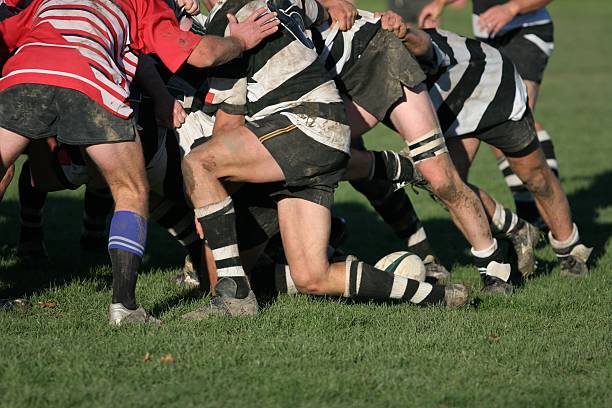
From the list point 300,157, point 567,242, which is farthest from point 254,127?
point 567,242

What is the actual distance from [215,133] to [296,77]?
1.95 ft

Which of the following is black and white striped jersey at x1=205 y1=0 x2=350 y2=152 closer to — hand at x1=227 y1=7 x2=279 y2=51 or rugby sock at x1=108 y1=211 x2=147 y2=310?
hand at x1=227 y1=7 x2=279 y2=51

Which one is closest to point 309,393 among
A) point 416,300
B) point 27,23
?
point 416,300

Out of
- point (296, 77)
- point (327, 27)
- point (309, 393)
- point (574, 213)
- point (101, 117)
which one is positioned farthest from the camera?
point (574, 213)

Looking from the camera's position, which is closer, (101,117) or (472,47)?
(101,117)

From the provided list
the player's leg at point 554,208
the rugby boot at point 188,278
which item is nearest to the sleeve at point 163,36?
the rugby boot at point 188,278

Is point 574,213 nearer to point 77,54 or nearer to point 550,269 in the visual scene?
point 550,269

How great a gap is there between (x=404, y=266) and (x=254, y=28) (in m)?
1.91

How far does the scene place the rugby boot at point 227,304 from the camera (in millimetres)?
5691

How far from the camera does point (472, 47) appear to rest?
7141 mm

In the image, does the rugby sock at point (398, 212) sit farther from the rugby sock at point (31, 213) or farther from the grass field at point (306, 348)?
the rugby sock at point (31, 213)

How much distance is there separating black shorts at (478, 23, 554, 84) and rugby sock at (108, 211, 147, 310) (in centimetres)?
425

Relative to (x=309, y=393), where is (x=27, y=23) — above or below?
above

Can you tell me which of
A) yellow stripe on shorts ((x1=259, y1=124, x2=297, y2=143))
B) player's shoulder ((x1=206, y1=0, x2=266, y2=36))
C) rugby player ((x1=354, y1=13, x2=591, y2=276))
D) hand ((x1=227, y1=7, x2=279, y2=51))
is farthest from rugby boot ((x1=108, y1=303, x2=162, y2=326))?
rugby player ((x1=354, y1=13, x2=591, y2=276))
